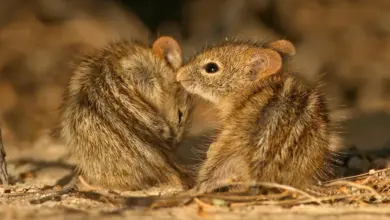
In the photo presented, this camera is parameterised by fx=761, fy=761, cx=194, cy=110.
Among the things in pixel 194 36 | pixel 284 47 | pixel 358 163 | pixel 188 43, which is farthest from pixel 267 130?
pixel 194 36

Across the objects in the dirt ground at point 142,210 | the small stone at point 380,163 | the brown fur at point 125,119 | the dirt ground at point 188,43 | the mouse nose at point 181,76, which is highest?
the dirt ground at point 188,43

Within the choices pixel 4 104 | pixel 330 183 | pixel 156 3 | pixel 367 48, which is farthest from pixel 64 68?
pixel 330 183

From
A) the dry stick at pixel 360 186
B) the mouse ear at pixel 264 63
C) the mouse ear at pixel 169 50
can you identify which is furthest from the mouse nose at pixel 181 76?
the dry stick at pixel 360 186

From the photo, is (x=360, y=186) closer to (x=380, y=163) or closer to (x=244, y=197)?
(x=244, y=197)

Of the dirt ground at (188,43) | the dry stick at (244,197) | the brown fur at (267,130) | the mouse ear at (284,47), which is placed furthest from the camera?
the dirt ground at (188,43)

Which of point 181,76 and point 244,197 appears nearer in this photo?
point 244,197

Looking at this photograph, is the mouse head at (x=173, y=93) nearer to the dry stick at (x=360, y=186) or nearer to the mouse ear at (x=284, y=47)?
the mouse ear at (x=284, y=47)

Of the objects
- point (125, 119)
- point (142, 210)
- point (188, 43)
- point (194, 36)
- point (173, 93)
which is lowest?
point (142, 210)
